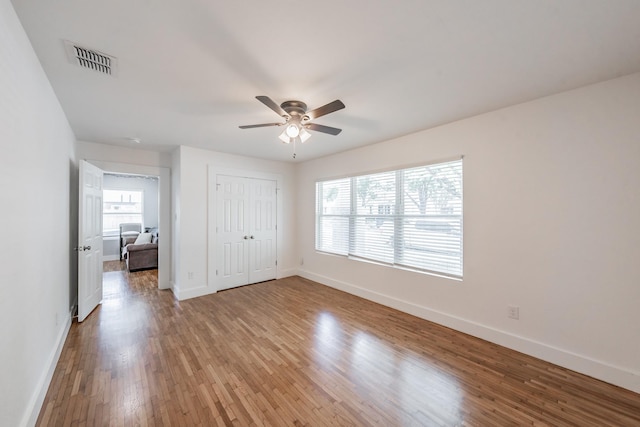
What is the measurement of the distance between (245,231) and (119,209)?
5731mm

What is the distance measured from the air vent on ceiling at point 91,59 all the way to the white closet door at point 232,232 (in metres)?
2.59

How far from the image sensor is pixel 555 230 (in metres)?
2.33

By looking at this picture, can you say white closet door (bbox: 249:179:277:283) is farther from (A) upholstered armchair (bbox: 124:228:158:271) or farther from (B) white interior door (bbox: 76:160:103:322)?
(A) upholstered armchair (bbox: 124:228:158:271)

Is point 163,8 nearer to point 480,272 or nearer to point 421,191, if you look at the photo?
point 421,191

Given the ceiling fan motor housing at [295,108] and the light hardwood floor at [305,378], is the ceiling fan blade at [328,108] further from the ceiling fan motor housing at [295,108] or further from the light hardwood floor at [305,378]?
the light hardwood floor at [305,378]

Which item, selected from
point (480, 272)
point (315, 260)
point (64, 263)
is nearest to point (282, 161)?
point (315, 260)

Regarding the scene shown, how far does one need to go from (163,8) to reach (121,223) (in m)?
8.53

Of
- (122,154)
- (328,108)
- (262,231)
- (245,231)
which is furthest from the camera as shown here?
(262,231)

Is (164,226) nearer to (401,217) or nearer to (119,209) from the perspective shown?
(401,217)

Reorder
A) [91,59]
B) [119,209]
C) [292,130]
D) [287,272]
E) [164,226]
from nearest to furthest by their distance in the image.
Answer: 1. [91,59]
2. [292,130]
3. [164,226]
4. [287,272]
5. [119,209]

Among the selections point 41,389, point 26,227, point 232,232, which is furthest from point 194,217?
point 41,389

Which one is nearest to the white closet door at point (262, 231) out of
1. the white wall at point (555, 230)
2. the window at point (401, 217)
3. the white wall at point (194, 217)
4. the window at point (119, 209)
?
the white wall at point (194, 217)

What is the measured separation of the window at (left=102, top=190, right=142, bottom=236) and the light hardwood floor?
565cm

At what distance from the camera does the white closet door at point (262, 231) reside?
4.89 metres
